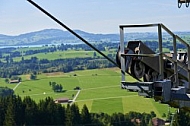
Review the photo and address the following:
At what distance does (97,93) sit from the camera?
240ft

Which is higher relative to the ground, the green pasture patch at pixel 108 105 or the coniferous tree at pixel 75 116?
the coniferous tree at pixel 75 116

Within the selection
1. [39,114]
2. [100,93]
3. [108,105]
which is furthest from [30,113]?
[100,93]

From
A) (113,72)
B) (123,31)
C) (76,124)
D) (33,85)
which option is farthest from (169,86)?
(113,72)

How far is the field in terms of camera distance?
2290 inches

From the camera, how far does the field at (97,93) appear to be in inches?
2290

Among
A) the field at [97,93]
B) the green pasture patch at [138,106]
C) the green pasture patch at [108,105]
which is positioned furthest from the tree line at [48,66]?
the green pasture patch at [138,106]

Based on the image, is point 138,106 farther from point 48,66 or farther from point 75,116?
point 48,66

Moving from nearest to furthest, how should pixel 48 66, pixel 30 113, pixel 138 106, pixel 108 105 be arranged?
pixel 30 113
pixel 138 106
pixel 108 105
pixel 48 66

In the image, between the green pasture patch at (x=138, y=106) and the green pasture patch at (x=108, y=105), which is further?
the green pasture patch at (x=108, y=105)

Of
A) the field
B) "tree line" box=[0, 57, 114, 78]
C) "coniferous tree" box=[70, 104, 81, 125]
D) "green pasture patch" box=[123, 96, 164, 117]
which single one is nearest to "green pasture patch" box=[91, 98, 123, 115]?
the field

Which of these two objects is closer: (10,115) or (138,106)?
Result: (10,115)

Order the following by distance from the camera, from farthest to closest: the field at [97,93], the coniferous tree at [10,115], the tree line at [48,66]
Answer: the tree line at [48,66] → the field at [97,93] → the coniferous tree at [10,115]

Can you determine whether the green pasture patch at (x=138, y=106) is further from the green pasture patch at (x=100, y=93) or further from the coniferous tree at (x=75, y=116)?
the coniferous tree at (x=75, y=116)

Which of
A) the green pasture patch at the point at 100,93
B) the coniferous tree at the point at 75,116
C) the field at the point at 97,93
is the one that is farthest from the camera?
the green pasture patch at the point at 100,93
